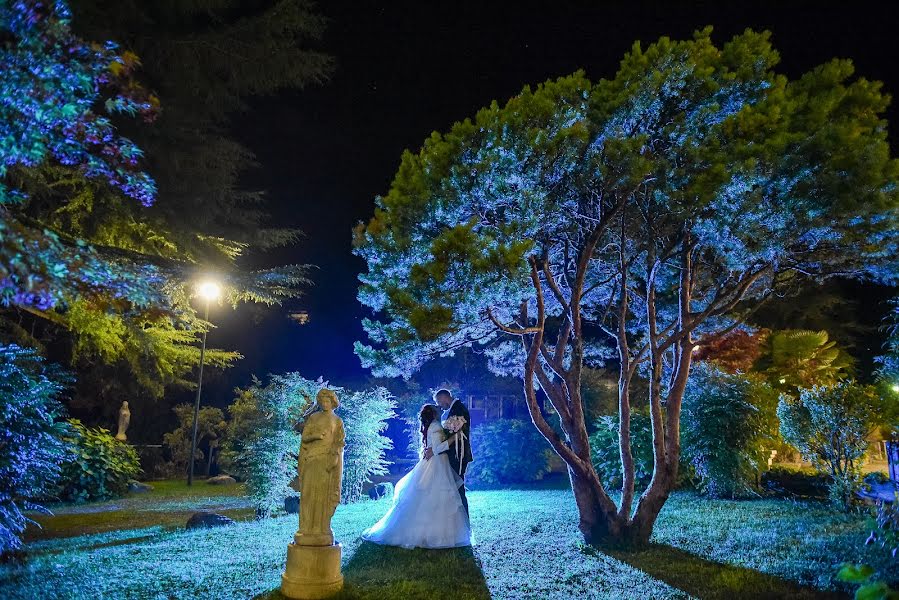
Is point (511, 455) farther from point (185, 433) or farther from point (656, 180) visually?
point (656, 180)

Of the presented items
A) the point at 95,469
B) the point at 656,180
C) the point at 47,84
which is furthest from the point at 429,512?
the point at 95,469

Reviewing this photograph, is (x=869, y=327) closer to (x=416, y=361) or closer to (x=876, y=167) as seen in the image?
(x=876, y=167)

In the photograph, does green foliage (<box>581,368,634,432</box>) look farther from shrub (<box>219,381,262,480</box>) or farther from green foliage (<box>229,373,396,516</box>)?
shrub (<box>219,381,262,480</box>)

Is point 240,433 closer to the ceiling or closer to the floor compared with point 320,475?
closer to the ceiling

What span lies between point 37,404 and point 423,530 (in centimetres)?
504

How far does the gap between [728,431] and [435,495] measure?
293 inches

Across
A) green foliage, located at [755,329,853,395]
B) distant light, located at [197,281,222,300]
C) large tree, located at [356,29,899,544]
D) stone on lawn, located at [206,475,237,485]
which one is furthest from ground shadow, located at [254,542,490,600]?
green foliage, located at [755,329,853,395]

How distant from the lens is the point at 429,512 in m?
7.57

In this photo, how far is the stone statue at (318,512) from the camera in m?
5.35

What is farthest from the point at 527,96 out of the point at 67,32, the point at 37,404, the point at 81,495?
the point at 81,495

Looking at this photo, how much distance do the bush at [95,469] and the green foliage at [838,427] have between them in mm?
14697

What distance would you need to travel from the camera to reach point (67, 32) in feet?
13.2

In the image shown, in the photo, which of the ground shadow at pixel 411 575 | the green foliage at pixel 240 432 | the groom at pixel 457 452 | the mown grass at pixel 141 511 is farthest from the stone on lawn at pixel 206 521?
the groom at pixel 457 452

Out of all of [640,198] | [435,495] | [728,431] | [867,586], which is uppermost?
[640,198]
